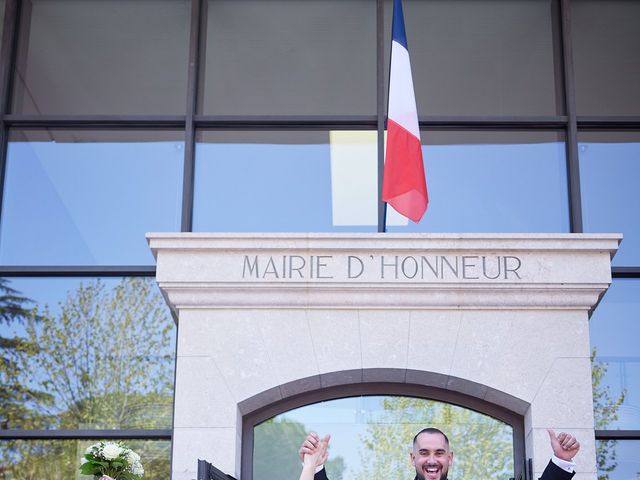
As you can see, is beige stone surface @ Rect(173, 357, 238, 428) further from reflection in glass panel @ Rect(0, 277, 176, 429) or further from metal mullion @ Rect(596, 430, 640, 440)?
metal mullion @ Rect(596, 430, 640, 440)

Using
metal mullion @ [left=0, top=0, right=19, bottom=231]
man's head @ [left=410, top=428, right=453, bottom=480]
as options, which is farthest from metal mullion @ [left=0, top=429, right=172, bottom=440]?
man's head @ [left=410, top=428, right=453, bottom=480]

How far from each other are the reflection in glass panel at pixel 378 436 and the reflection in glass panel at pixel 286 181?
1302mm

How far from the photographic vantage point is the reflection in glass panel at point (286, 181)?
356 inches

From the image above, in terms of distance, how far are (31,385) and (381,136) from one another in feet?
9.92

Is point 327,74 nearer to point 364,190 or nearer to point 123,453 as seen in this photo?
point 364,190

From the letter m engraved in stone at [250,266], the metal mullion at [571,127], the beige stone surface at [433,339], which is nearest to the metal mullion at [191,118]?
the letter m engraved in stone at [250,266]

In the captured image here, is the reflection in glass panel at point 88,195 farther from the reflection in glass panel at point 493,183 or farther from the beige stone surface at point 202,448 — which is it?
the reflection in glass panel at point 493,183

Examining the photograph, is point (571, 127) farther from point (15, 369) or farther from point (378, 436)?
point (15, 369)

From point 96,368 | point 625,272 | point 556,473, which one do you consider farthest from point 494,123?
point 556,473

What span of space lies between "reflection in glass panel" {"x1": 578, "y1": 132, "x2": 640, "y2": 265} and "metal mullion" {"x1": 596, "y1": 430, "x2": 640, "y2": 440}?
120 cm

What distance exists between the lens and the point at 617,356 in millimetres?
8625

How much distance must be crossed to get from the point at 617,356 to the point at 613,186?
50.4 inches

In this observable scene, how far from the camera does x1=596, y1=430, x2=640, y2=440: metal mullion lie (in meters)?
8.40

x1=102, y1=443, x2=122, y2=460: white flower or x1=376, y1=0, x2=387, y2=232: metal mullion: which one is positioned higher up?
x1=376, y1=0, x2=387, y2=232: metal mullion
